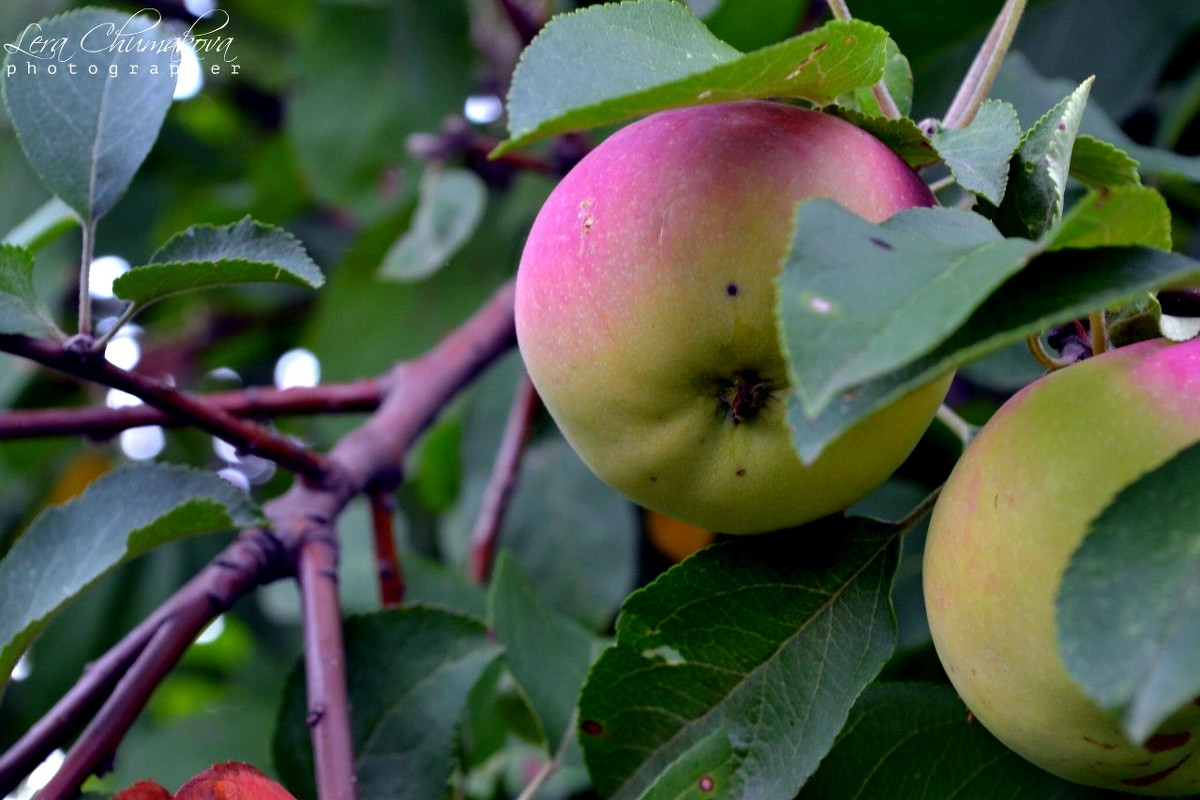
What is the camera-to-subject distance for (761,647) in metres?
0.63

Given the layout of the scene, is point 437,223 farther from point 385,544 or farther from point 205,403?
point 205,403

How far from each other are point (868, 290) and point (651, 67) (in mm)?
168

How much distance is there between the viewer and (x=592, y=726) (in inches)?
26.8

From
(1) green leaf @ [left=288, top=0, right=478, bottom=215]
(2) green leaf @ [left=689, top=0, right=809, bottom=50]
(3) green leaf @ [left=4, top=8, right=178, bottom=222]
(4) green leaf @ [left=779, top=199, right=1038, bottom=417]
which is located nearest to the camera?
(4) green leaf @ [left=779, top=199, right=1038, bottom=417]

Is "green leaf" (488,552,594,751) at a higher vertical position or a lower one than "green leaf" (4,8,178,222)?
lower

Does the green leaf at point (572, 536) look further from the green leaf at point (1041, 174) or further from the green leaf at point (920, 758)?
the green leaf at point (1041, 174)

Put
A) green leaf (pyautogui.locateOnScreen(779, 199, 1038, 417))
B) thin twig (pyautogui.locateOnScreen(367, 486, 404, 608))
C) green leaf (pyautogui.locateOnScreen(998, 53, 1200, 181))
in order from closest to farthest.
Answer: green leaf (pyautogui.locateOnScreen(779, 199, 1038, 417))
green leaf (pyautogui.locateOnScreen(998, 53, 1200, 181))
thin twig (pyautogui.locateOnScreen(367, 486, 404, 608))

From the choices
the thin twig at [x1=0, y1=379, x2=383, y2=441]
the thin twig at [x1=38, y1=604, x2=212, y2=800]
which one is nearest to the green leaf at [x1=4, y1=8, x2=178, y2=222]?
the thin twig at [x1=0, y1=379, x2=383, y2=441]

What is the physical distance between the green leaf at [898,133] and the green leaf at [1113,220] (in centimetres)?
11

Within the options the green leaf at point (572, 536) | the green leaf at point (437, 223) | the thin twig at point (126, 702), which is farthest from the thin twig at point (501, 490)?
the thin twig at point (126, 702)

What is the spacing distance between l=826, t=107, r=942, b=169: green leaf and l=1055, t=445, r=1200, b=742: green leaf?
8.0 inches

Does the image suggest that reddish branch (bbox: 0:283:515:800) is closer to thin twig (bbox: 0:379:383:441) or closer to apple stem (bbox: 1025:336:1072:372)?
thin twig (bbox: 0:379:383:441)

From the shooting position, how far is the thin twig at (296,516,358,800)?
0.65m

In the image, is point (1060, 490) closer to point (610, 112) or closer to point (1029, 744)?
point (1029, 744)
